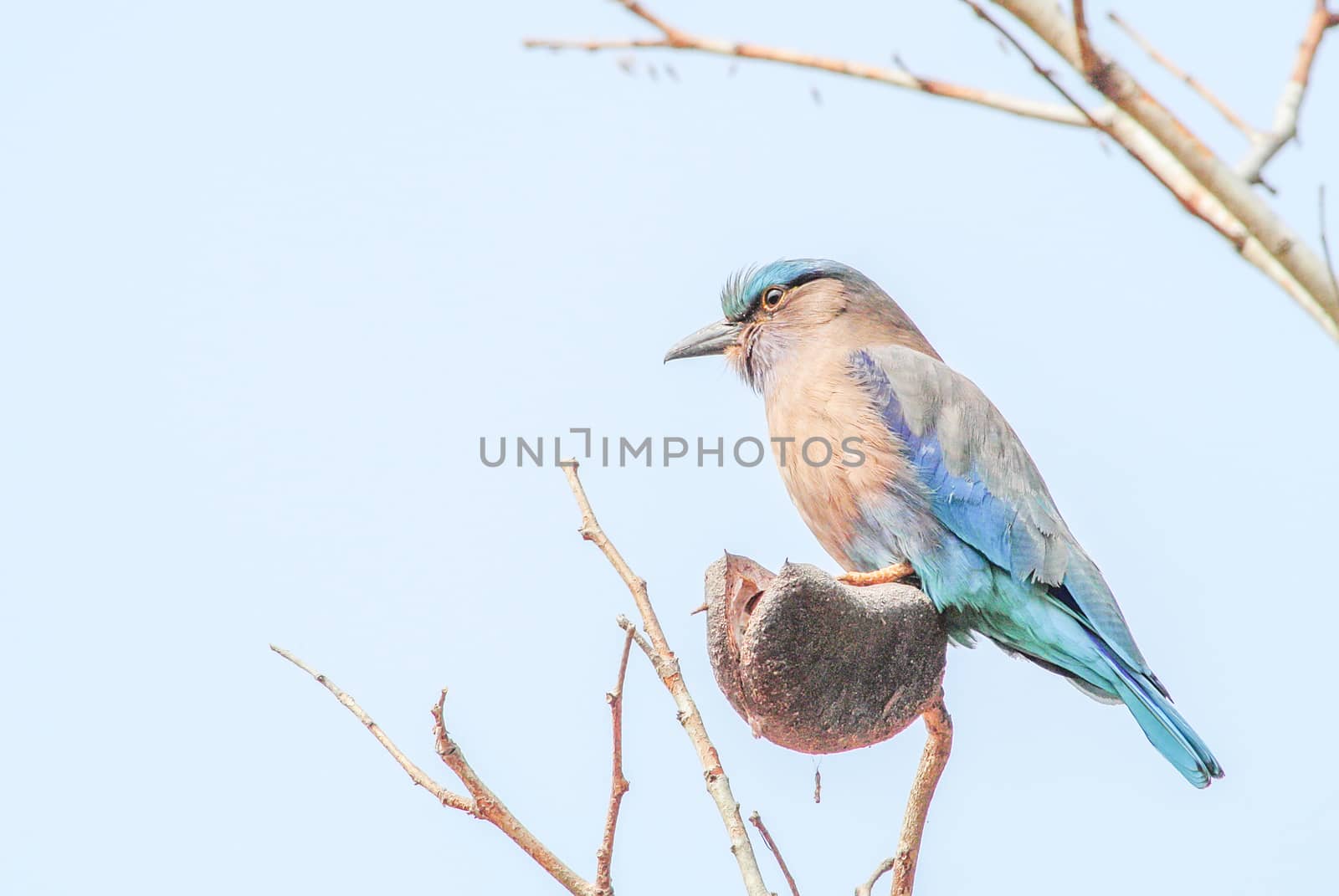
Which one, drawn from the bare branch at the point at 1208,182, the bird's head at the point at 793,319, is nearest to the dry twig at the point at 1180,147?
the bare branch at the point at 1208,182

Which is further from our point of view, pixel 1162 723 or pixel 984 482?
pixel 984 482

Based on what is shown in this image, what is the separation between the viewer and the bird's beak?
530 cm

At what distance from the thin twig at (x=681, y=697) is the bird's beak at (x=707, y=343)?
1833mm

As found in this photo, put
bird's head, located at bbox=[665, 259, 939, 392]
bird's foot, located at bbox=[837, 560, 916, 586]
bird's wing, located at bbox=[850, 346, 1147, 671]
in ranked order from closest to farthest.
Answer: bird's foot, located at bbox=[837, 560, 916, 586] < bird's wing, located at bbox=[850, 346, 1147, 671] < bird's head, located at bbox=[665, 259, 939, 392]

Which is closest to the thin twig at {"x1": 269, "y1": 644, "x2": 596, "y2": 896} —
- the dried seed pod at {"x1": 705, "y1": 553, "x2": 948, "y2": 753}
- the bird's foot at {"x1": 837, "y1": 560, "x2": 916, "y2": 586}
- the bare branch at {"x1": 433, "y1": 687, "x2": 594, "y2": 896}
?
the bare branch at {"x1": 433, "y1": 687, "x2": 594, "y2": 896}

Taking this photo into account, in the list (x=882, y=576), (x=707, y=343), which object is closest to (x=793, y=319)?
(x=707, y=343)

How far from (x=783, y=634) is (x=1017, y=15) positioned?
170cm

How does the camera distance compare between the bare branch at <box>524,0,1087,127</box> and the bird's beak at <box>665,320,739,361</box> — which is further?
the bird's beak at <box>665,320,739,361</box>

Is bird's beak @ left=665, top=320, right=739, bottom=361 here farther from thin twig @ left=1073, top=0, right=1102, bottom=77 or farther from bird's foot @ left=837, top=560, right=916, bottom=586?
thin twig @ left=1073, top=0, right=1102, bottom=77

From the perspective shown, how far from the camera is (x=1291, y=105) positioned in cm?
235

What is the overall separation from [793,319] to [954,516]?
41.6 inches

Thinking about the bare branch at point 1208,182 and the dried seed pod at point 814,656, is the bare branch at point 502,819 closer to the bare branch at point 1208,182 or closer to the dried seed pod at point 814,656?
the dried seed pod at point 814,656

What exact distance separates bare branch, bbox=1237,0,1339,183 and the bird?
7.41 ft

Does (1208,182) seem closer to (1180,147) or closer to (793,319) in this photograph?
(1180,147)
